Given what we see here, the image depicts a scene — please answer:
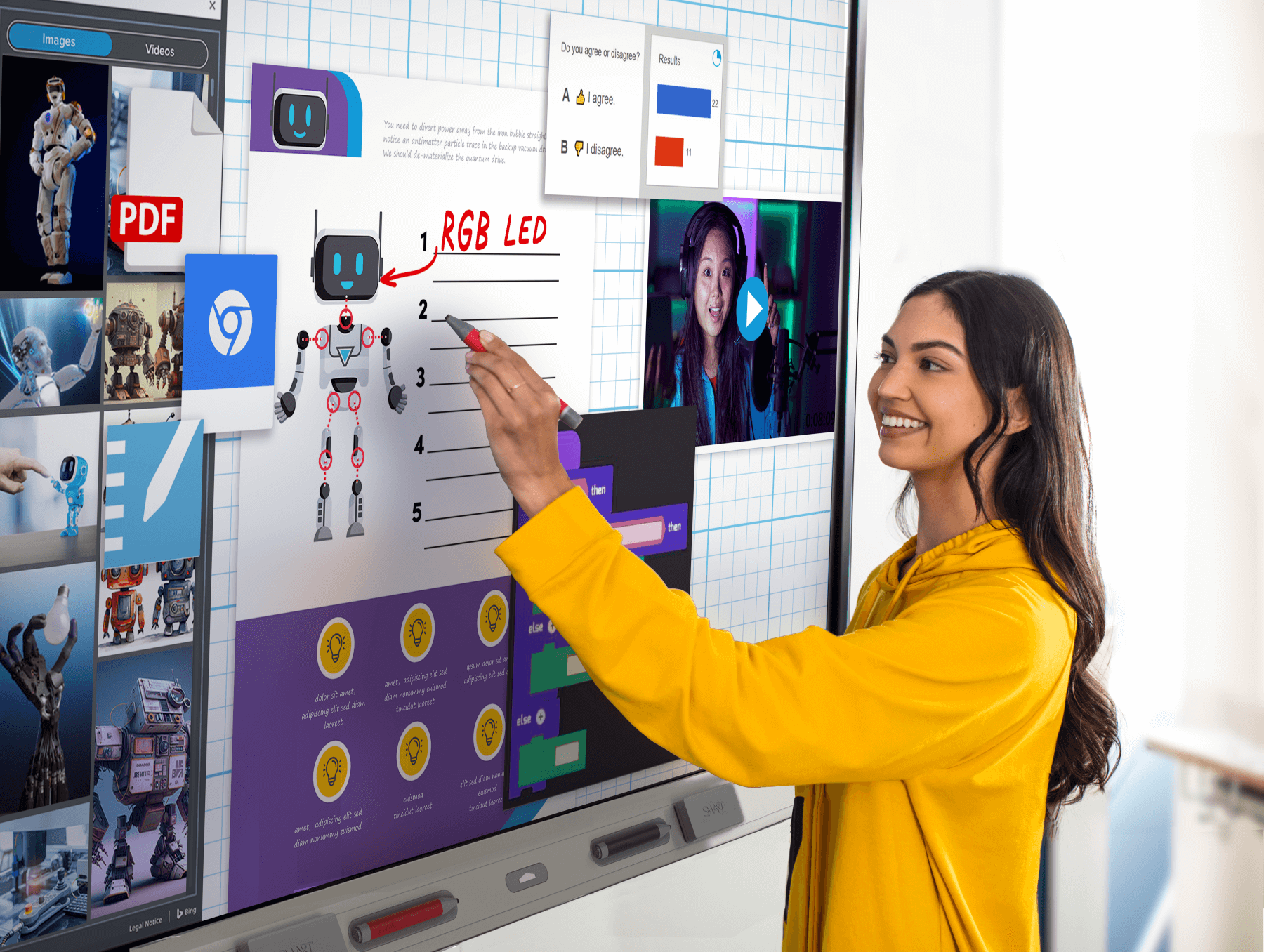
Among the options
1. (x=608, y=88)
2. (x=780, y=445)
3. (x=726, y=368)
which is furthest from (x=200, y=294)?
(x=780, y=445)

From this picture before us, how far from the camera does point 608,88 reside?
1133 mm

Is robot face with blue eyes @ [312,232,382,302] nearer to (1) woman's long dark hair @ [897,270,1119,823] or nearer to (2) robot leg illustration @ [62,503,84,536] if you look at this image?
(2) robot leg illustration @ [62,503,84,536]

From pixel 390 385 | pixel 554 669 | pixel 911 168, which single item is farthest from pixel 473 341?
pixel 911 168

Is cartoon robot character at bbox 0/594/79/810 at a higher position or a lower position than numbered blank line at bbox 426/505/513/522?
lower

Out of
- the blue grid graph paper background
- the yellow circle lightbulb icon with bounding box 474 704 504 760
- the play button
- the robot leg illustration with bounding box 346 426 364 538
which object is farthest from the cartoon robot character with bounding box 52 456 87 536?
the play button

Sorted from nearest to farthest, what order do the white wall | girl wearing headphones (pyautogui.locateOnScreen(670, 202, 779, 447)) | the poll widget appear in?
1. the poll widget
2. girl wearing headphones (pyautogui.locateOnScreen(670, 202, 779, 447))
3. the white wall

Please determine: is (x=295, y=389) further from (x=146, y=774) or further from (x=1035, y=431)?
(x=1035, y=431)

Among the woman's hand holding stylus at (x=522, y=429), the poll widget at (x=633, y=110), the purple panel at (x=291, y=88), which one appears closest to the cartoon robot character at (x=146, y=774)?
the woman's hand holding stylus at (x=522, y=429)

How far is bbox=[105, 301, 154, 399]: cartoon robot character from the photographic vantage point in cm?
85

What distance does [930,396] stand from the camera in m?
1.03

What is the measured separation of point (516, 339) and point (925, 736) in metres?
0.54

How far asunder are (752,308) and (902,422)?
33 cm

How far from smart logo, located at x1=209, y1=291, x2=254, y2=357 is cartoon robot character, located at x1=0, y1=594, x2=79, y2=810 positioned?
228 millimetres

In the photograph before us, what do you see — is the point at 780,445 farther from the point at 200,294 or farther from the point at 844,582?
the point at 200,294
